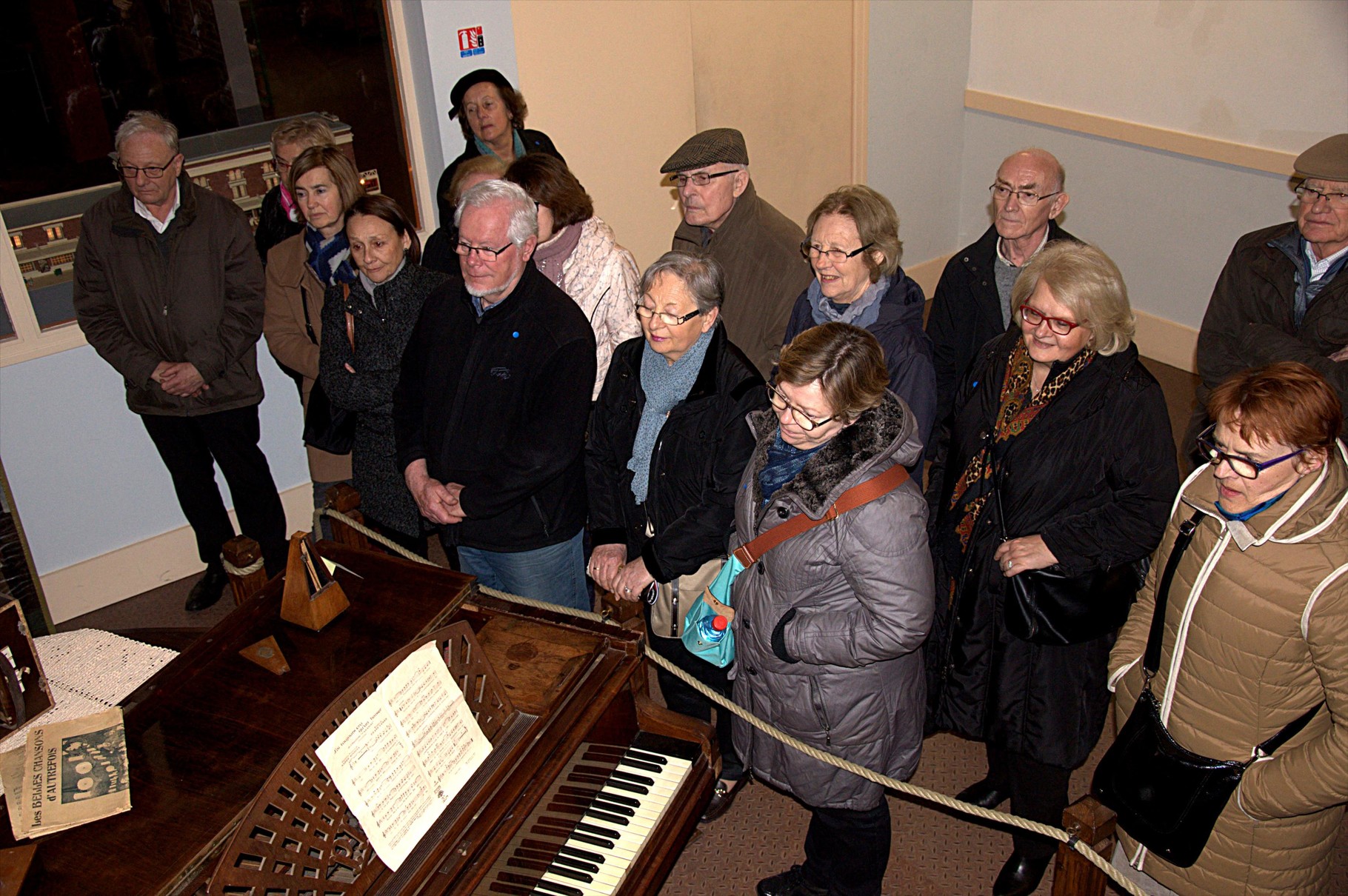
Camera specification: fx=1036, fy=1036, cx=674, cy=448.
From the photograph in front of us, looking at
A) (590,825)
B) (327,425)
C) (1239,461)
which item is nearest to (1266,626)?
(1239,461)

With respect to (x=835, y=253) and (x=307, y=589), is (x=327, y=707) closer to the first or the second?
(x=307, y=589)

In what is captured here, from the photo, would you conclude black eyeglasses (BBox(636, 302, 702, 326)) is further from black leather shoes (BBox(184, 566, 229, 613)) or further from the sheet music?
black leather shoes (BBox(184, 566, 229, 613))

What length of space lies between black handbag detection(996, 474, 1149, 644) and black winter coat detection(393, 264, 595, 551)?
3.97 ft

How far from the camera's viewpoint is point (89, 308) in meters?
3.93

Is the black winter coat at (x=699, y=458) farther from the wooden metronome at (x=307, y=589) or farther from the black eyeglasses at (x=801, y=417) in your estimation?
the wooden metronome at (x=307, y=589)

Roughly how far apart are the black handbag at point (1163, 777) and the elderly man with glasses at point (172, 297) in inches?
131

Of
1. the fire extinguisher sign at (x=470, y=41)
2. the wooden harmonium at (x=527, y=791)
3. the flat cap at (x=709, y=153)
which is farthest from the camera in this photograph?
the fire extinguisher sign at (x=470, y=41)

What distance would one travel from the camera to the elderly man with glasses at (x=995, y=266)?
3.25 metres

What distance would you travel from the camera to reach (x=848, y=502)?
7.37 ft

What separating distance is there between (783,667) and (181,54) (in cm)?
384

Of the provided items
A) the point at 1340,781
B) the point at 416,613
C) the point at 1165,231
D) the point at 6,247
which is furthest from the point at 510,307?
the point at 1165,231

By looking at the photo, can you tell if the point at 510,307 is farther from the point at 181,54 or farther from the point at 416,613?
the point at 181,54

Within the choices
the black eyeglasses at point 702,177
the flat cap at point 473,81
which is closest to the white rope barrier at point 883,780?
the black eyeglasses at point 702,177

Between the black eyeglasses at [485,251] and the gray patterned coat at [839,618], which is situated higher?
the black eyeglasses at [485,251]
